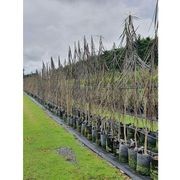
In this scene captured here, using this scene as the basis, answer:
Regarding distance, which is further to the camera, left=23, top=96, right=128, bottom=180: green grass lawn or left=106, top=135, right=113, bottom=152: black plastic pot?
left=106, top=135, right=113, bottom=152: black plastic pot

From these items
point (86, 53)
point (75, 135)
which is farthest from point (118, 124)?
point (86, 53)

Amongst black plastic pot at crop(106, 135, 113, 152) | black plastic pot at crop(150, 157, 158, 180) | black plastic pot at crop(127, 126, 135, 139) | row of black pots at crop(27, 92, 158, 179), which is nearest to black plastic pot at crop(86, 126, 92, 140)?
row of black pots at crop(27, 92, 158, 179)

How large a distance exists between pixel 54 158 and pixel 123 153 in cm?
39

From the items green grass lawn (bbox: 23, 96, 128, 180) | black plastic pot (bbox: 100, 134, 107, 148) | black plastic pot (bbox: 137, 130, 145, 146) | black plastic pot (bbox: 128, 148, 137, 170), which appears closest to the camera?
green grass lawn (bbox: 23, 96, 128, 180)

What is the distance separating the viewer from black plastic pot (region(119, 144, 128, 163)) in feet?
7.00

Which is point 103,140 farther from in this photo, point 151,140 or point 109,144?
point 151,140

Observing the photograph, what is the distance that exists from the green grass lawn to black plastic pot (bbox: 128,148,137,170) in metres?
0.10

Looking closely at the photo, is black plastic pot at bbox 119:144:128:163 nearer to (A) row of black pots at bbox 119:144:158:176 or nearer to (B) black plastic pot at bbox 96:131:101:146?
(A) row of black pots at bbox 119:144:158:176

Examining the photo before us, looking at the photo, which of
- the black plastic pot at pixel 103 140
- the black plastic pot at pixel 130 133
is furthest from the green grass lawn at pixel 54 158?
the black plastic pot at pixel 130 133

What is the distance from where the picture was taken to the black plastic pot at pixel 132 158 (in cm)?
206

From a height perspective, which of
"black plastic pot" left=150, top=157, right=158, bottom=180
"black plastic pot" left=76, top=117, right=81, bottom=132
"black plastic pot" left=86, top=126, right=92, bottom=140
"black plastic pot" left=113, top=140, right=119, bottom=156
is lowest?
"black plastic pot" left=150, top=157, right=158, bottom=180

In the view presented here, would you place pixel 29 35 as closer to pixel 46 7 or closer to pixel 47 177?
pixel 46 7

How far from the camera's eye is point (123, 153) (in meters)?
2.16
